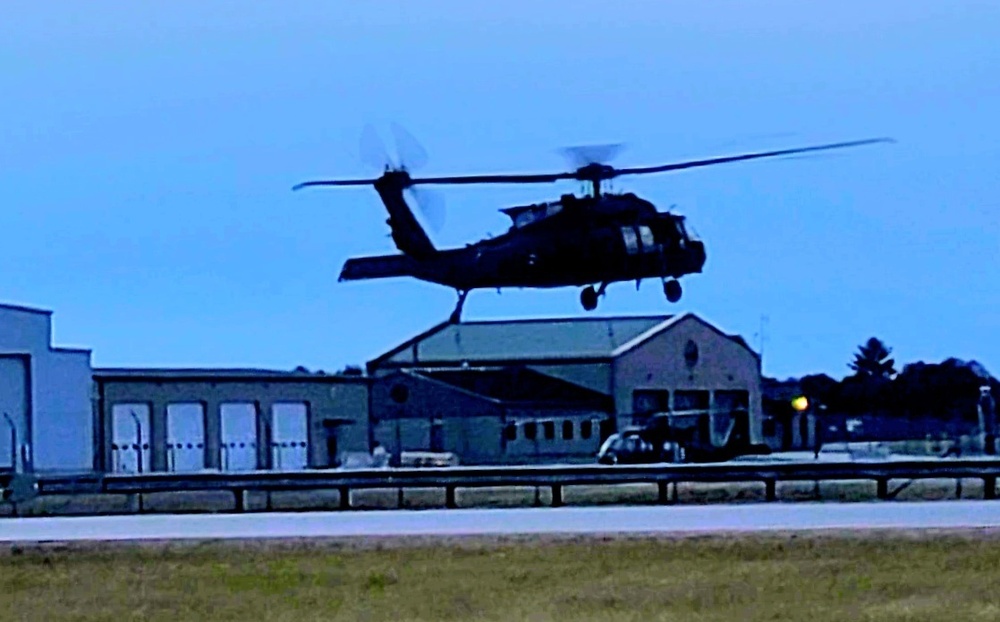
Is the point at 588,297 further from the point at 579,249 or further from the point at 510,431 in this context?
the point at 510,431

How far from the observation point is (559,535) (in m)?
Result: 27.2

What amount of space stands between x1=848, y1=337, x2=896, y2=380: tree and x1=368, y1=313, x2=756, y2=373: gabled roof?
27.6 metres

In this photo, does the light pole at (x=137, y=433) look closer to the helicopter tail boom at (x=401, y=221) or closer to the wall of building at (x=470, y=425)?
the wall of building at (x=470, y=425)

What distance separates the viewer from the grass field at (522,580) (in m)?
20.1

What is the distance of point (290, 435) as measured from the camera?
62.7 meters

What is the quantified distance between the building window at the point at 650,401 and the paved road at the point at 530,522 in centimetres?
3154

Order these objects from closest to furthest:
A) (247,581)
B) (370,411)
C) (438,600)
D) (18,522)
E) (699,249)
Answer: (438,600) → (247,581) → (18,522) → (699,249) → (370,411)

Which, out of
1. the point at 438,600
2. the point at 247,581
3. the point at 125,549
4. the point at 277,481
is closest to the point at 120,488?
the point at 277,481

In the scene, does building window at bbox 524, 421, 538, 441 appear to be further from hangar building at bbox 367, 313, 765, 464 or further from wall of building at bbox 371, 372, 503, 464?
wall of building at bbox 371, 372, 503, 464

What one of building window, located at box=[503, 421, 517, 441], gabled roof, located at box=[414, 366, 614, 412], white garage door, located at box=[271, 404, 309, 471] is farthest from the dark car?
white garage door, located at box=[271, 404, 309, 471]

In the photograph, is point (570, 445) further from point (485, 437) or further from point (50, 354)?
point (50, 354)

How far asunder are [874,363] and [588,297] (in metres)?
50.9

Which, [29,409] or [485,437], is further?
[485,437]

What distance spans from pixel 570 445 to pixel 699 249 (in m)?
19.6
